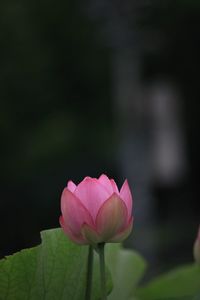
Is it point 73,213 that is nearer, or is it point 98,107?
point 73,213

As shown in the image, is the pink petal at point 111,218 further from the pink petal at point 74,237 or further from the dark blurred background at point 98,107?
the dark blurred background at point 98,107

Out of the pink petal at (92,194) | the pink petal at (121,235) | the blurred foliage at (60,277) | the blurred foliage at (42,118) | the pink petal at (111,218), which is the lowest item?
the blurred foliage at (60,277)

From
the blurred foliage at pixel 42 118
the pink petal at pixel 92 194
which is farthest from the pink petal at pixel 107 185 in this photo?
the blurred foliage at pixel 42 118

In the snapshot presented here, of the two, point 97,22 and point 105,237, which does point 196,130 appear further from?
point 105,237

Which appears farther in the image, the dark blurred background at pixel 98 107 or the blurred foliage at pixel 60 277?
the dark blurred background at pixel 98 107

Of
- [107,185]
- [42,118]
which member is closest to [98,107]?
[42,118]

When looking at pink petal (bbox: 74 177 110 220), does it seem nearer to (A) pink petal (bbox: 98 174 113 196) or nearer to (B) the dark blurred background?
(A) pink petal (bbox: 98 174 113 196)

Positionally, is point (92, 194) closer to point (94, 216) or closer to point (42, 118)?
point (94, 216)

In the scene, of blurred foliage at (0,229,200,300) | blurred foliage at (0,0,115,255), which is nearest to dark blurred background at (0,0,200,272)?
blurred foliage at (0,0,115,255)

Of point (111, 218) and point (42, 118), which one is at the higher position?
point (42, 118)
